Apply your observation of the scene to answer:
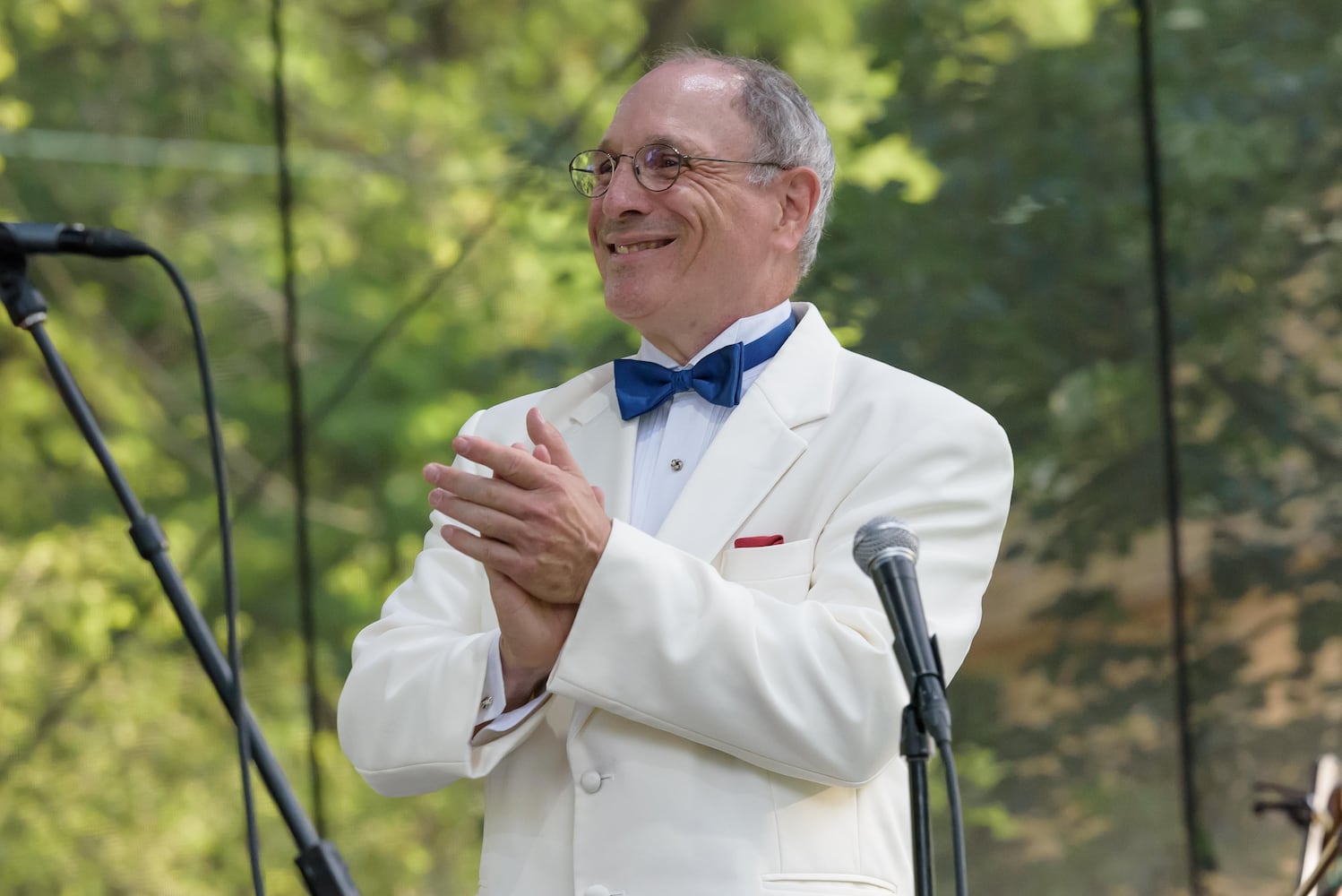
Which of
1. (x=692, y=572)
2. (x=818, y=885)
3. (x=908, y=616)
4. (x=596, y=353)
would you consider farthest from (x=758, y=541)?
(x=596, y=353)

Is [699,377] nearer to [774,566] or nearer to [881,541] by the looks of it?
[774,566]

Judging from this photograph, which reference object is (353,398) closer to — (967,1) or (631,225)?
(967,1)

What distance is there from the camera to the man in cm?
179

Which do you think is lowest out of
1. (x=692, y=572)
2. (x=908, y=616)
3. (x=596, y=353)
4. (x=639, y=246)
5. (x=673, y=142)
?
(x=908, y=616)

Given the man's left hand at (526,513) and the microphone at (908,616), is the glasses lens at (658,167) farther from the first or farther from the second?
the microphone at (908,616)

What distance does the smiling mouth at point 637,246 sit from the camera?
223cm

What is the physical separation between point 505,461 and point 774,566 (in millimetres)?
421

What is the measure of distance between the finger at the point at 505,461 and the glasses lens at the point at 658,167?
0.60 metres

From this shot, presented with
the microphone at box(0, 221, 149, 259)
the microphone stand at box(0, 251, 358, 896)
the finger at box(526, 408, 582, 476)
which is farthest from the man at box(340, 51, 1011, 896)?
the microphone at box(0, 221, 149, 259)

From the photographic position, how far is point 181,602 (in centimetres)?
173

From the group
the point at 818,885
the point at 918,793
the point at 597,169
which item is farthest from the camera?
the point at 597,169

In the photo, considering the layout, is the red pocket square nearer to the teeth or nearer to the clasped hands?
the clasped hands

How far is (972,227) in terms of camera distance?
13.9 ft

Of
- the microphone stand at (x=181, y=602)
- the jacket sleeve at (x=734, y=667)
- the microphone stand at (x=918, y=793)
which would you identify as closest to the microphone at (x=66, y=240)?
the microphone stand at (x=181, y=602)
